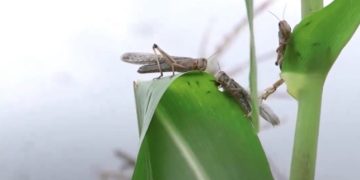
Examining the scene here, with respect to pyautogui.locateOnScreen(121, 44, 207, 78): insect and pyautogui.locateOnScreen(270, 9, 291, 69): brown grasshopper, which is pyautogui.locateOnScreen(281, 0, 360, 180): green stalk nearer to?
pyautogui.locateOnScreen(270, 9, 291, 69): brown grasshopper

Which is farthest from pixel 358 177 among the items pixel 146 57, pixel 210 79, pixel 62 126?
pixel 210 79

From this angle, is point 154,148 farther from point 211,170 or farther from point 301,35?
point 301,35

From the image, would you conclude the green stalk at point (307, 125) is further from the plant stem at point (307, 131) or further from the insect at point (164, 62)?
the insect at point (164, 62)

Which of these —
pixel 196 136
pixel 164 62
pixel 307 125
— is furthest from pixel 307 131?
pixel 164 62

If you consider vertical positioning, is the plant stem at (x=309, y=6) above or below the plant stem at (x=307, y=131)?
above

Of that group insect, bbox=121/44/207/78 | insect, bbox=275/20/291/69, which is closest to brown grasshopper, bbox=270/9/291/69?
insect, bbox=275/20/291/69

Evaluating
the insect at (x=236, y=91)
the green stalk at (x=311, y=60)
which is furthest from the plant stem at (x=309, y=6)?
the insect at (x=236, y=91)
